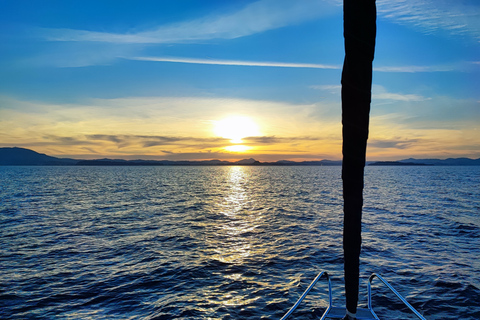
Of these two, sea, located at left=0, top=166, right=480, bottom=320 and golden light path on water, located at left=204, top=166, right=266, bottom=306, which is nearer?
sea, located at left=0, top=166, right=480, bottom=320

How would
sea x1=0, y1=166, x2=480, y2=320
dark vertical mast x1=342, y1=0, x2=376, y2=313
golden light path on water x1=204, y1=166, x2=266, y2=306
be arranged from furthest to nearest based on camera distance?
golden light path on water x1=204, y1=166, x2=266, y2=306, sea x1=0, y1=166, x2=480, y2=320, dark vertical mast x1=342, y1=0, x2=376, y2=313

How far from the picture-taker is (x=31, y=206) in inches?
1838

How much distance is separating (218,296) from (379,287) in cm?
925

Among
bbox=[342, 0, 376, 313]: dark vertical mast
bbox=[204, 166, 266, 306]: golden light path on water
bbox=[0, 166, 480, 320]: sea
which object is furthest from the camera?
bbox=[204, 166, 266, 306]: golden light path on water

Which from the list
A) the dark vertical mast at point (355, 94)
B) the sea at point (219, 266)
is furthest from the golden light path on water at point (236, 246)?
the dark vertical mast at point (355, 94)

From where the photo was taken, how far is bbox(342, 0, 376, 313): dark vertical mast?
3.53m

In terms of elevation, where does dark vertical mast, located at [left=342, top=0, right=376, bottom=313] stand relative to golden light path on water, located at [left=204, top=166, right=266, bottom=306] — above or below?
above

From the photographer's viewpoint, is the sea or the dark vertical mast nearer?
the dark vertical mast

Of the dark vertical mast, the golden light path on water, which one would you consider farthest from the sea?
the dark vertical mast

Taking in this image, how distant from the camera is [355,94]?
12.1 ft

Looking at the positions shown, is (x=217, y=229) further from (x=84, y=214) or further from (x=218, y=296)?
(x=84, y=214)

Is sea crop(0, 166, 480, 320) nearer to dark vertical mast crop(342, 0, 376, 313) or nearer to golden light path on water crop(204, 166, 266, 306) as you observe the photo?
golden light path on water crop(204, 166, 266, 306)

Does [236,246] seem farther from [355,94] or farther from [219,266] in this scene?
[355,94]

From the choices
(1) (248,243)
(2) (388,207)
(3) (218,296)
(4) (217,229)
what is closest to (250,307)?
(3) (218,296)
